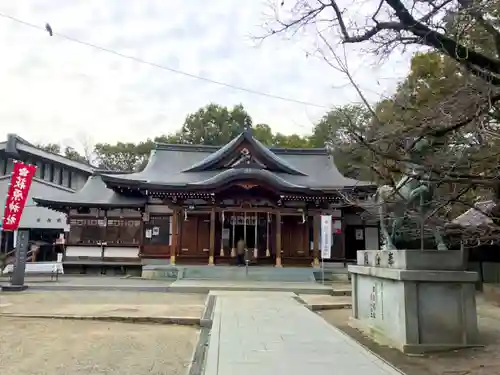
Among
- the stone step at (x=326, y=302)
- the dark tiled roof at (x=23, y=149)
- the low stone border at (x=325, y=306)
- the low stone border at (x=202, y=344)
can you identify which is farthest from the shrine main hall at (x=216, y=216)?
the low stone border at (x=202, y=344)

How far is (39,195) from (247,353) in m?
25.1

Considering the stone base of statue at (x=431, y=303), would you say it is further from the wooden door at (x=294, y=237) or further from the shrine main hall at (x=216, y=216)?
the wooden door at (x=294, y=237)

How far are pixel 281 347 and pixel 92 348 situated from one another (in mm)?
2762

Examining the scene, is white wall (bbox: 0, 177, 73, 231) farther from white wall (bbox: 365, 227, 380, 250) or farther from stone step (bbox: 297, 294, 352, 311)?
stone step (bbox: 297, 294, 352, 311)

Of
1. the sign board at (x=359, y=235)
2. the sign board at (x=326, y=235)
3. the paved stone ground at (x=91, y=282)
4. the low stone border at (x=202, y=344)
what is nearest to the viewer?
the low stone border at (x=202, y=344)

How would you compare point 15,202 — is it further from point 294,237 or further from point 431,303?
point 431,303

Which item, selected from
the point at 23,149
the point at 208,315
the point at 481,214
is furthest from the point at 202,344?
the point at 23,149

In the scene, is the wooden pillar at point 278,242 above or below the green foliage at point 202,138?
below

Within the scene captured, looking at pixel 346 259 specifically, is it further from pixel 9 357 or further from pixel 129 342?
pixel 9 357

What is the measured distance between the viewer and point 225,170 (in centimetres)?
2169

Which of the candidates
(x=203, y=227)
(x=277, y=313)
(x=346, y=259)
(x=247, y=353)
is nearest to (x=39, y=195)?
(x=203, y=227)

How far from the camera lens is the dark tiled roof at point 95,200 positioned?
21352 mm

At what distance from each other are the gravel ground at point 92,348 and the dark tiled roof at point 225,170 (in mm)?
11462

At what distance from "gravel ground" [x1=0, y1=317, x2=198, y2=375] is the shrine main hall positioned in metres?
11.5
